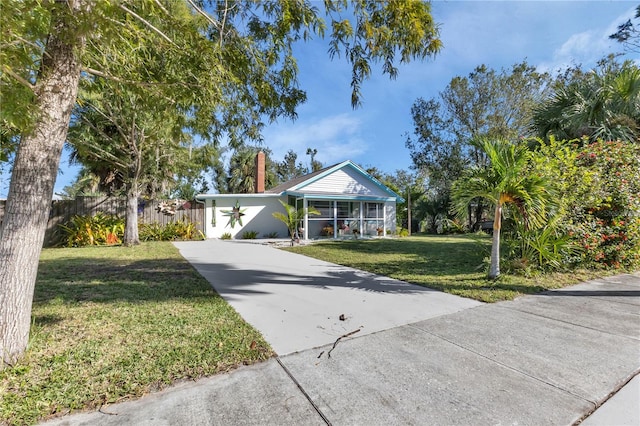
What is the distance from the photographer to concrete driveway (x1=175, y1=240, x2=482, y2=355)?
339 centimetres

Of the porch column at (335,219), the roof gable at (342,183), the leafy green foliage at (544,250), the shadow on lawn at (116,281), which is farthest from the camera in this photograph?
the roof gable at (342,183)

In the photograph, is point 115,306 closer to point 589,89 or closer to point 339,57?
point 339,57

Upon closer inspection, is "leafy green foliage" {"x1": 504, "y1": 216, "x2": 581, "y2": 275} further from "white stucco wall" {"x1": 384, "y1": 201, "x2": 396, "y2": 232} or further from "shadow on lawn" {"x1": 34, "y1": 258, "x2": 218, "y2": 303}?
"white stucco wall" {"x1": 384, "y1": 201, "x2": 396, "y2": 232}

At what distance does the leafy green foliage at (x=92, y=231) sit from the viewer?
12148mm

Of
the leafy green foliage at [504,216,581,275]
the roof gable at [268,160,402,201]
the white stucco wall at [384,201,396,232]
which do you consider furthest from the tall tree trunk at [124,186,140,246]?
the white stucco wall at [384,201,396,232]

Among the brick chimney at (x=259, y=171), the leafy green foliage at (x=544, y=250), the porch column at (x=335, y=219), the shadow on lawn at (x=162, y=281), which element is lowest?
the shadow on lawn at (x=162, y=281)

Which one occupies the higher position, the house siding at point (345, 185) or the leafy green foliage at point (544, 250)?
the house siding at point (345, 185)

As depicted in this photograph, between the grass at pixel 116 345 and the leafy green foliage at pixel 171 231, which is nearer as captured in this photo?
the grass at pixel 116 345

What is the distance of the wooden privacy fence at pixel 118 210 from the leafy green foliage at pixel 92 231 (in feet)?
1.30

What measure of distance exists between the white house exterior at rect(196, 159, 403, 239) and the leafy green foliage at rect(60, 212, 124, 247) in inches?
159

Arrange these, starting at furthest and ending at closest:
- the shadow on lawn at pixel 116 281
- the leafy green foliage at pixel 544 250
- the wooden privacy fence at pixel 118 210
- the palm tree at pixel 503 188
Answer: the wooden privacy fence at pixel 118 210 → the leafy green foliage at pixel 544 250 → the palm tree at pixel 503 188 → the shadow on lawn at pixel 116 281

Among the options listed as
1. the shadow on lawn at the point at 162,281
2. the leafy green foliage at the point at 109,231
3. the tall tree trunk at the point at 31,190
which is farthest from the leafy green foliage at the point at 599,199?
the leafy green foliage at the point at 109,231

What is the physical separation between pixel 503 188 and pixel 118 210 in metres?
16.1

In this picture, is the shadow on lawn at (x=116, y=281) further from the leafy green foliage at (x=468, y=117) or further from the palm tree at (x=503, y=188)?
the leafy green foliage at (x=468, y=117)
